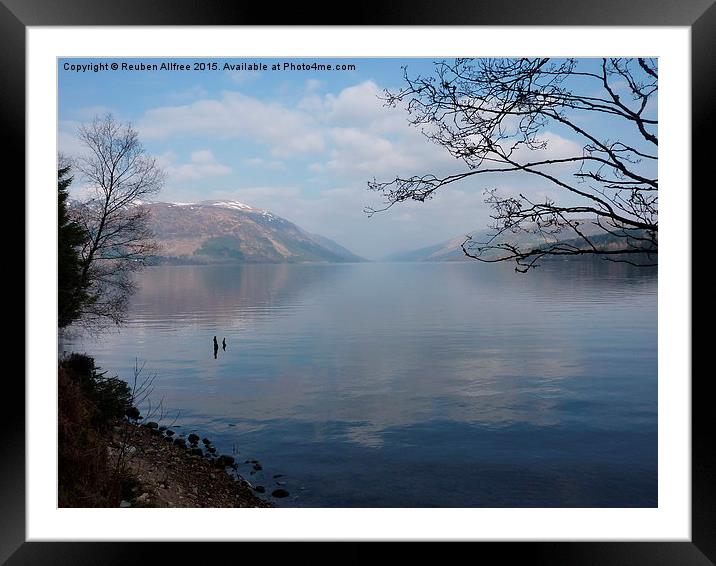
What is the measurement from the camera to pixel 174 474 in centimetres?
680

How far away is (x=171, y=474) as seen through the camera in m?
6.72

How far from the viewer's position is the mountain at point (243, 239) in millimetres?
57969

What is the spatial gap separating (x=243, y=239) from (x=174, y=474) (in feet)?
184

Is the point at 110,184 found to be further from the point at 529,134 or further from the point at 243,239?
the point at 243,239

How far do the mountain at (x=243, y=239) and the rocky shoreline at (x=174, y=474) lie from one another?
47266mm

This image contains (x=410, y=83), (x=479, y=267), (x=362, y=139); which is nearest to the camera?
(x=410, y=83)

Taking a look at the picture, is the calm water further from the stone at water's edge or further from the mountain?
the mountain

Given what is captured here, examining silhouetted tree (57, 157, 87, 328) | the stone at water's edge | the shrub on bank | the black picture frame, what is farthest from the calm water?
the black picture frame

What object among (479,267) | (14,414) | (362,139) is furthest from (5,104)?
(479,267)

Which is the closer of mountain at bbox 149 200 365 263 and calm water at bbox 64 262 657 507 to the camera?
calm water at bbox 64 262 657 507

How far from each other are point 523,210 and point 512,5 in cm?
113

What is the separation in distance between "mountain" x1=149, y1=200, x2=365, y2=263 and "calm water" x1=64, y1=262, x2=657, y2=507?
2745 cm

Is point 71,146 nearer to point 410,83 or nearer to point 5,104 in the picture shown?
point 5,104

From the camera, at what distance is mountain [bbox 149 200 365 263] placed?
58.0 meters
